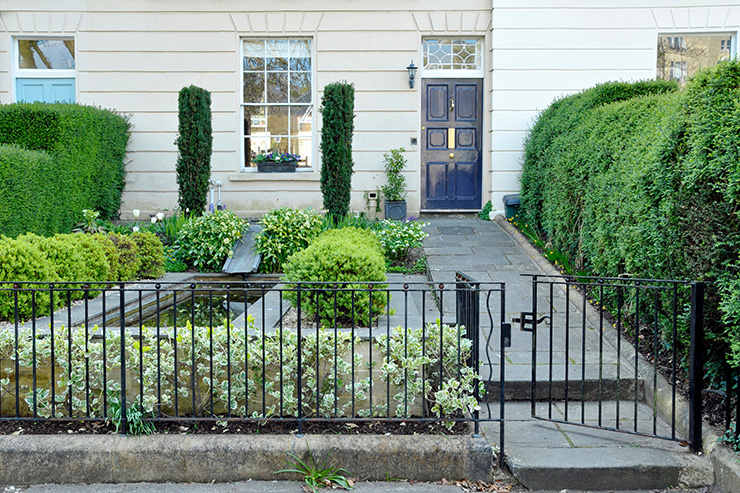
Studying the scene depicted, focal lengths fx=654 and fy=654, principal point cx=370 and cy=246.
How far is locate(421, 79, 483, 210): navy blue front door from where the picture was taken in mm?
11461

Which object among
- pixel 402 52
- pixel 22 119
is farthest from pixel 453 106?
pixel 22 119

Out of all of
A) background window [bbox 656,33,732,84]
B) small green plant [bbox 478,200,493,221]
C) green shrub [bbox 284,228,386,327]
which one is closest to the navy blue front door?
small green plant [bbox 478,200,493,221]

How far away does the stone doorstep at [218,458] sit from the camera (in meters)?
3.64

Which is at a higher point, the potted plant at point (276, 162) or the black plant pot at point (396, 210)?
the potted plant at point (276, 162)

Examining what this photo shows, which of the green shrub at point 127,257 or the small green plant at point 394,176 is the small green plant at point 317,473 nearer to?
the green shrub at point 127,257

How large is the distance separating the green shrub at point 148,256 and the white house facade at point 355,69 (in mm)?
4133

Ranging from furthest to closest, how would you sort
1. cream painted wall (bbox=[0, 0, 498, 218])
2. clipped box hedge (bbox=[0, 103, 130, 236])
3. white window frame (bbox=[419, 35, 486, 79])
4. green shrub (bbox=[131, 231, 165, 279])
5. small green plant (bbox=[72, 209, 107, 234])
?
white window frame (bbox=[419, 35, 486, 79]) → cream painted wall (bbox=[0, 0, 498, 218]) → small green plant (bbox=[72, 209, 107, 234]) → clipped box hedge (bbox=[0, 103, 130, 236]) → green shrub (bbox=[131, 231, 165, 279])

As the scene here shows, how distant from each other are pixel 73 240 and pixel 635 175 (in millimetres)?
4979

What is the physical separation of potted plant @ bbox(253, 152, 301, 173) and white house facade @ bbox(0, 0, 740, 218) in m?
0.16

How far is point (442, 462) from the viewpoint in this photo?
12.1 feet

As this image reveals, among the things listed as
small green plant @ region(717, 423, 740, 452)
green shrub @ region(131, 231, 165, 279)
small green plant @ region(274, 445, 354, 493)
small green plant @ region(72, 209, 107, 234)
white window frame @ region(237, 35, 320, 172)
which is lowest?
small green plant @ region(274, 445, 354, 493)

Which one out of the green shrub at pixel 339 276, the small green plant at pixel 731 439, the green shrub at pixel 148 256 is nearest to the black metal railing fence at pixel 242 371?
the green shrub at pixel 339 276

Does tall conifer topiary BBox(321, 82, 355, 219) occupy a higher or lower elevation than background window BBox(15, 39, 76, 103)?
lower

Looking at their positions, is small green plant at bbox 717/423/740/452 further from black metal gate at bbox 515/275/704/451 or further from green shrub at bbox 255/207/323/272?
green shrub at bbox 255/207/323/272
